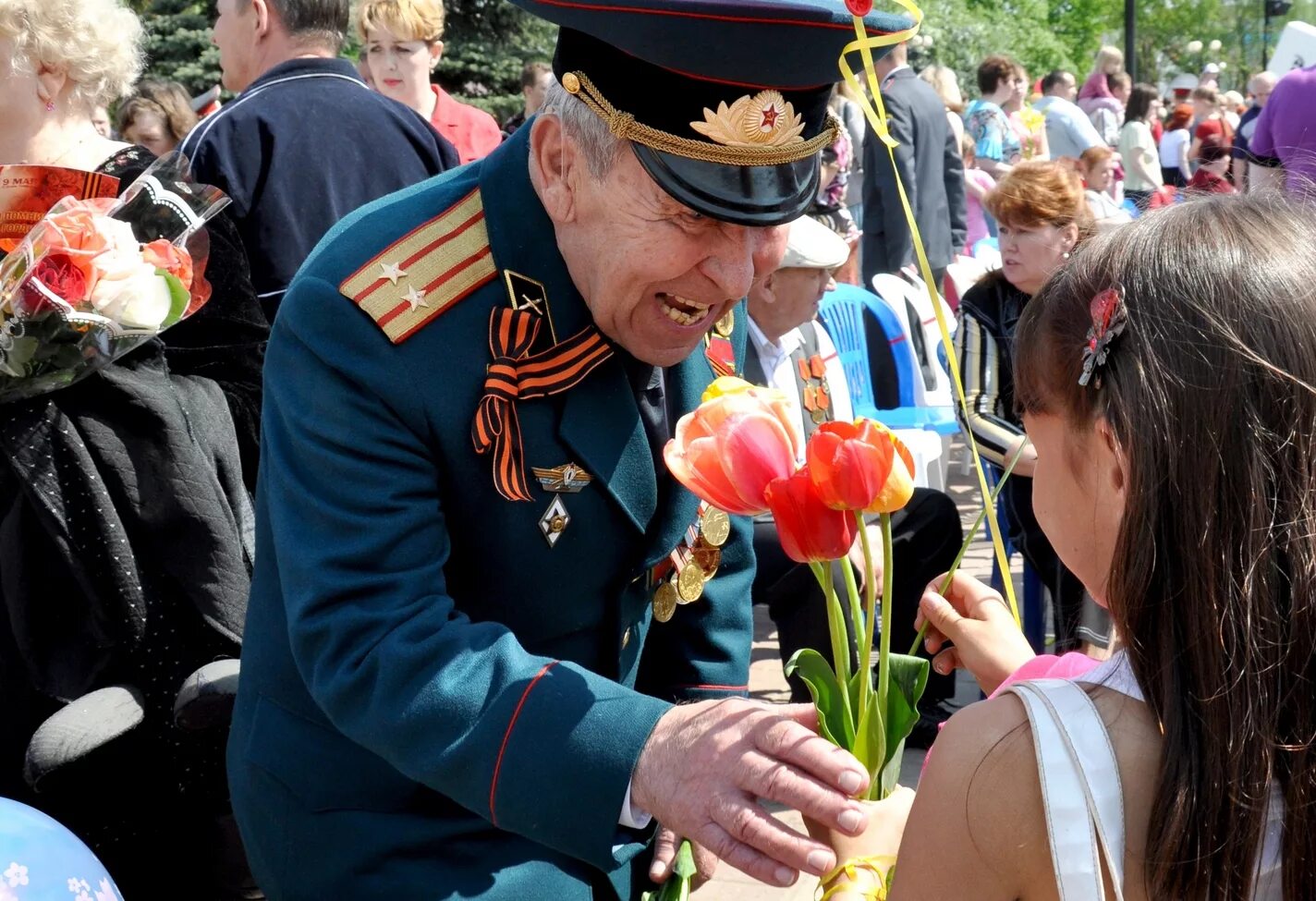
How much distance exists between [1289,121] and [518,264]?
330cm

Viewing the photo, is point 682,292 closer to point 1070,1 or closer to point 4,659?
point 4,659

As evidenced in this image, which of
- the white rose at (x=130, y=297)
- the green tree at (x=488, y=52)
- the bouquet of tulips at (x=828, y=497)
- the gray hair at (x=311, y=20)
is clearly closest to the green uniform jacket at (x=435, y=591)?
the bouquet of tulips at (x=828, y=497)

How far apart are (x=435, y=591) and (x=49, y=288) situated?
122 centimetres

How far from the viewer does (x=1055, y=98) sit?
36.9 ft

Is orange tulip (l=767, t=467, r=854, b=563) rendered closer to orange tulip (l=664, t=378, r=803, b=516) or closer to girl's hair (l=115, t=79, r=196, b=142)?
orange tulip (l=664, t=378, r=803, b=516)

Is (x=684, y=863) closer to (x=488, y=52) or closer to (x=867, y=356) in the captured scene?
(x=867, y=356)

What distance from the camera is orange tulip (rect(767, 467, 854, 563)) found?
151 cm

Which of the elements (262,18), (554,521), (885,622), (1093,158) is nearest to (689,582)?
(554,521)

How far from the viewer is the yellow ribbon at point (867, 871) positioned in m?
1.61

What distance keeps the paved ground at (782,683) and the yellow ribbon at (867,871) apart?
1345 mm

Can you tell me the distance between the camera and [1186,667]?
1.38 metres

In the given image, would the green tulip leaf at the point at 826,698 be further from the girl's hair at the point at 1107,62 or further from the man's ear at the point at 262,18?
the girl's hair at the point at 1107,62

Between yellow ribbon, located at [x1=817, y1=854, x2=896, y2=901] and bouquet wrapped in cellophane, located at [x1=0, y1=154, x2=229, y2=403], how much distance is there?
1.62 meters

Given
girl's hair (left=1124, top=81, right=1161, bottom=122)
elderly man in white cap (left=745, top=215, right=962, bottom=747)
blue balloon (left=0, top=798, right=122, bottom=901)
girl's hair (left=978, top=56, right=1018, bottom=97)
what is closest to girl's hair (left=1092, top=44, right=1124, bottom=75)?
girl's hair (left=1124, top=81, right=1161, bottom=122)
